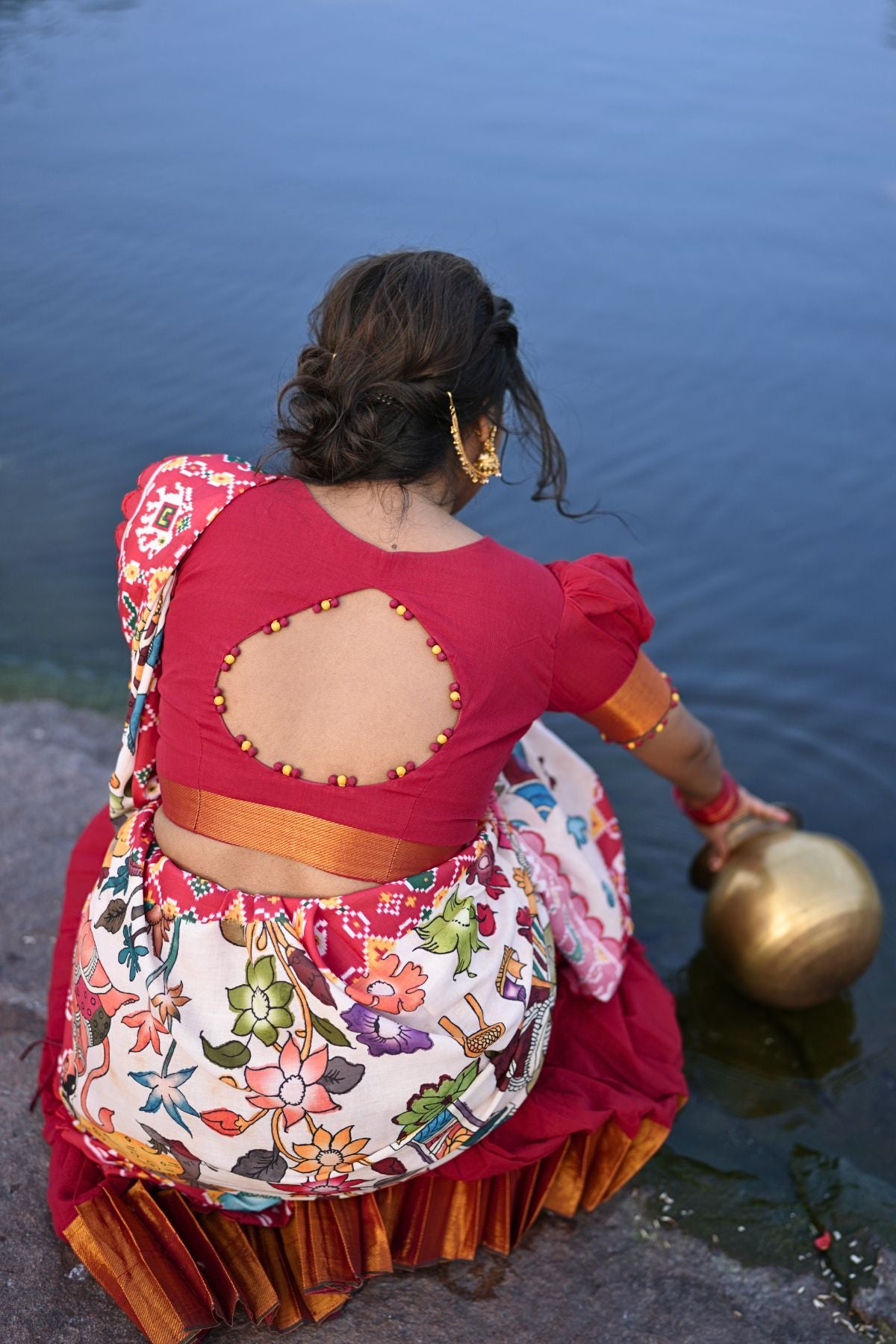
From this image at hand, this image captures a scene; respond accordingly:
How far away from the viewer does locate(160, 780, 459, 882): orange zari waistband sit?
2066 mm

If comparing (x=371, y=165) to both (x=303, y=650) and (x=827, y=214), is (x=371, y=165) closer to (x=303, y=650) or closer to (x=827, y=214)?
(x=827, y=214)

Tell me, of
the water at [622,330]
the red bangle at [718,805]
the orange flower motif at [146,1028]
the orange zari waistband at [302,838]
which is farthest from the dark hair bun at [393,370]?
the water at [622,330]

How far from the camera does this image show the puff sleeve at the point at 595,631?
223 centimetres

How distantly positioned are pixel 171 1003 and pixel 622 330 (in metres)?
5.77

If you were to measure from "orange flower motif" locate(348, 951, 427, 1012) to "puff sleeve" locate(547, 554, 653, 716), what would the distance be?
580mm

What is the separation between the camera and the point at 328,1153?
6.85ft

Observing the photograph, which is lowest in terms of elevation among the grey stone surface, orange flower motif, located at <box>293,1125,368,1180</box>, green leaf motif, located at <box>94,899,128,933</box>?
the grey stone surface

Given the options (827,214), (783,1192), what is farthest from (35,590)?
(827,214)

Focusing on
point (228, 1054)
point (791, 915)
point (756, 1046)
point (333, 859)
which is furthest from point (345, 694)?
point (756, 1046)

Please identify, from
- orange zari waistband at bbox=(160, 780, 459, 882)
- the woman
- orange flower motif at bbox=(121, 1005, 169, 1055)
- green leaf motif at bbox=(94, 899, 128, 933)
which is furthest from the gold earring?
orange flower motif at bbox=(121, 1005, 169, 1055)

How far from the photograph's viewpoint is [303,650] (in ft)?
6.67

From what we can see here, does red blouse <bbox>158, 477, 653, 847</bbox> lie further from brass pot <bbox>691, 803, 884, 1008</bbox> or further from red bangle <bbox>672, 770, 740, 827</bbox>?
brass pot <bbox>691, 803, 884, 1008</bbox>

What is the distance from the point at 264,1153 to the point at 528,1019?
524 millimetres

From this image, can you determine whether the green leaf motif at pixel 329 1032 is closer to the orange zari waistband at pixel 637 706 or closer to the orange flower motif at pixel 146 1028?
the orange flower motif at pixel 146 1028
